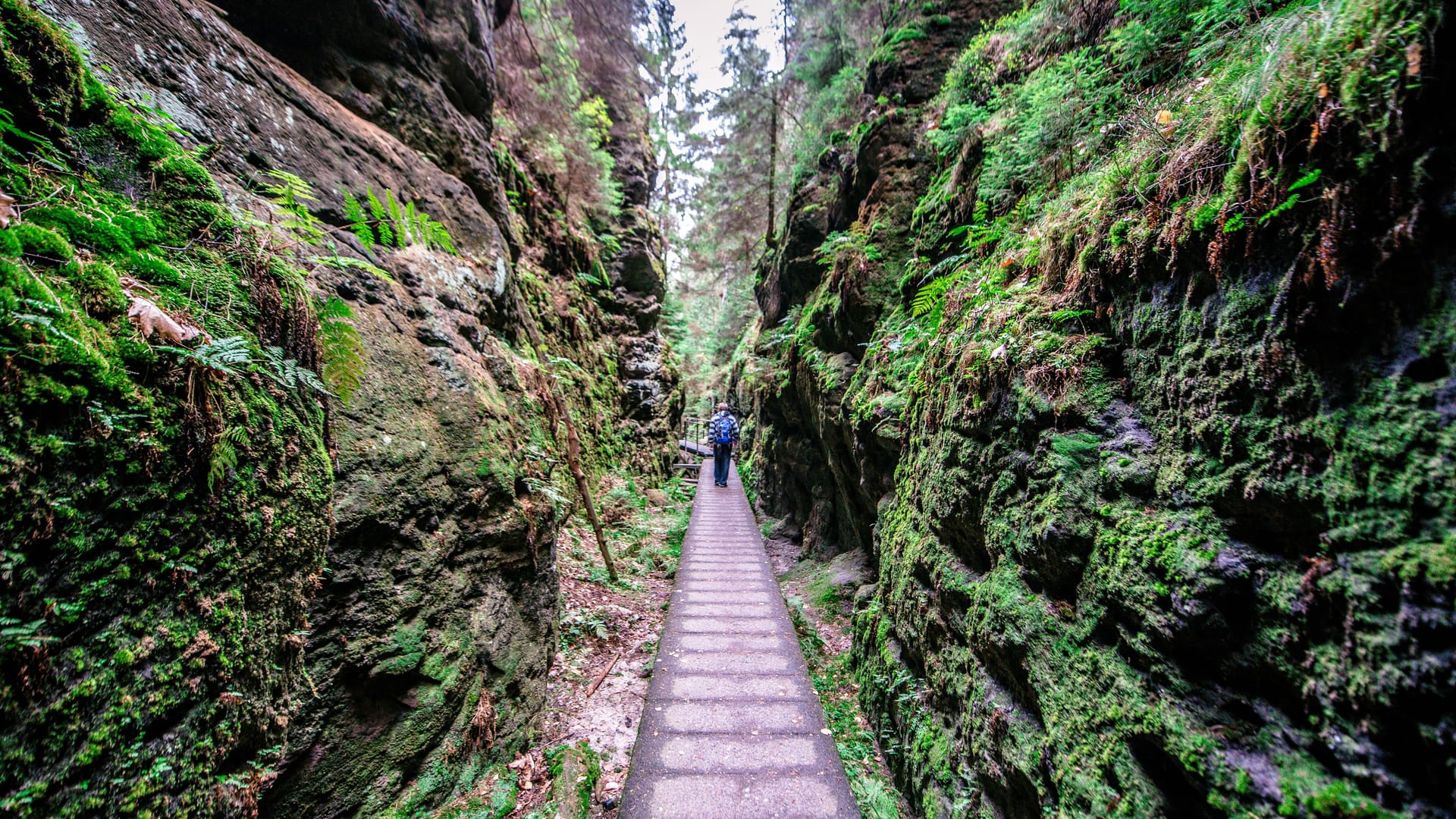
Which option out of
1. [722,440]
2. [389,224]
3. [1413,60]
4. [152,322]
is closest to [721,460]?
[722,440]

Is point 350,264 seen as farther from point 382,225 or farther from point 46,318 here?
point 46,318

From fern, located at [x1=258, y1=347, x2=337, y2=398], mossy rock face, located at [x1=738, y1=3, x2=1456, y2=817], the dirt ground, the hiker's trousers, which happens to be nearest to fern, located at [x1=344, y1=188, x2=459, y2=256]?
fern, located at [x1=258, y1=347, x2=337, y2=398]

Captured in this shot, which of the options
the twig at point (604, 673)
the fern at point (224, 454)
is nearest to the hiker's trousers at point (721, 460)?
the twig at point (604, 673)

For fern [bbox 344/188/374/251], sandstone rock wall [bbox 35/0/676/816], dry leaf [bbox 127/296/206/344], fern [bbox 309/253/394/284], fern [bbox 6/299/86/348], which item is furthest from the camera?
fern [bbox 344/188/374/251]

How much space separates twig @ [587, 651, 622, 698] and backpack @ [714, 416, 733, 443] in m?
8.26

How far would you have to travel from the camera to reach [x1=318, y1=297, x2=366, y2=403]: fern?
2.66 meters

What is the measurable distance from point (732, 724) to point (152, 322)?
451 centimetres

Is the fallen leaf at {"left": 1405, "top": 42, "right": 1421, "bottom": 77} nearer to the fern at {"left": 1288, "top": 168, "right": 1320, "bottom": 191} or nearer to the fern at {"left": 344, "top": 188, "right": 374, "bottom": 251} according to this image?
the fern at {"left": 1288, "top": 168, "right": 1320, "bottom": 191}

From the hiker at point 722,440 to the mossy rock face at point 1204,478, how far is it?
9.24 metres

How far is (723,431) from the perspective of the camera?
43.4ft

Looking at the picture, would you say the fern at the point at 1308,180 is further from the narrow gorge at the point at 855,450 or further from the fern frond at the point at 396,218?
the fern frond at the point at 396,218

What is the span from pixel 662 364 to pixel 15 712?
515 inches

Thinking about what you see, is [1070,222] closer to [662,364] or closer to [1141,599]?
[1141,599]

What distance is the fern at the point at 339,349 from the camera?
2656 millimetres
